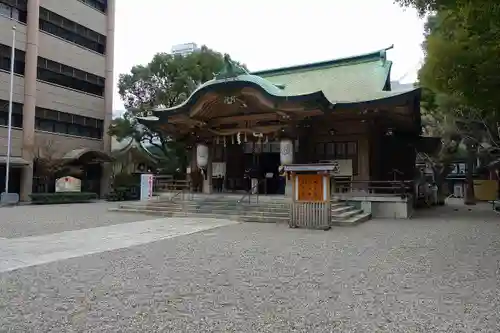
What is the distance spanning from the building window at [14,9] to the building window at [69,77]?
8.73ft

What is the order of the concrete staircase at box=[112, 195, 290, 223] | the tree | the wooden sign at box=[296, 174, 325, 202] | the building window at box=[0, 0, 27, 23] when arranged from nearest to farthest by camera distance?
1. the wooden sign at box=[296, 174, 325, 202]
2. the concrete staircase at box=[112, 195, 290, 223]
3. the building window at box=[0, 0, 27, 23]
4. the tree

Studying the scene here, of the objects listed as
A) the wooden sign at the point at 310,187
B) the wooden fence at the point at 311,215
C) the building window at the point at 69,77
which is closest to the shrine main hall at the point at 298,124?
the wooden sign at the point at 310,187

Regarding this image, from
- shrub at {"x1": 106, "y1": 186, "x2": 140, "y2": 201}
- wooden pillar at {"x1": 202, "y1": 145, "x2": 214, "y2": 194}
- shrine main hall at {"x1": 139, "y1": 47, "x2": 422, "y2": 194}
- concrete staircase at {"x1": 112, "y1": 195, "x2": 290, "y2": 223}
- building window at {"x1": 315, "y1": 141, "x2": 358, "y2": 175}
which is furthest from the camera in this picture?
shrub at {"x1": 106, "y1": 186, "x2": 140, "y2": 201}

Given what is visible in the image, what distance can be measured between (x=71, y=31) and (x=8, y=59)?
17.8ft

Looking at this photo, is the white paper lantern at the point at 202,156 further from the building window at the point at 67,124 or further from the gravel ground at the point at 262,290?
the building window at the point at 67,124

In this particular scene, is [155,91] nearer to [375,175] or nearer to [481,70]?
[375,175]

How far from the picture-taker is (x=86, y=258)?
6.98m

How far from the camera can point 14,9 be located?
25.3 metres

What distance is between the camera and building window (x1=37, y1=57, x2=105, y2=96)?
27.0 m

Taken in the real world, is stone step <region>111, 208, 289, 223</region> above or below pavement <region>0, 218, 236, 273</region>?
above

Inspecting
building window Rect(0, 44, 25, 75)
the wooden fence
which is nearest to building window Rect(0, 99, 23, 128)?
building window Rect(0, 44, 25, 75)

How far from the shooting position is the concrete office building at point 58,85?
82.0 feet

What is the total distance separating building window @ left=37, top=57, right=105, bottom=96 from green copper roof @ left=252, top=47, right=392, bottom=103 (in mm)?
14550

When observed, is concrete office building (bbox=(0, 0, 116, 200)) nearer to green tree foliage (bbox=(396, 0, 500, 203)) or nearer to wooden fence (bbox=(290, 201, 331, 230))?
wooden fence (bbox=(290, 201, 331, 230))
